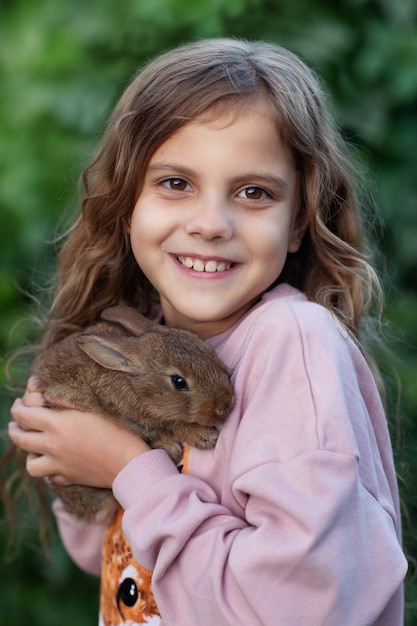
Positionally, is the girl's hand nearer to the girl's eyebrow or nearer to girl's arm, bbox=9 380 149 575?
girl's arm, bbox=9 380 149 575

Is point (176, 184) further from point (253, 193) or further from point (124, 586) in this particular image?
point (124, 586)

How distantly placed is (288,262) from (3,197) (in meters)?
2.41

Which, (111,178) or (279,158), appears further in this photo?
(111,178)

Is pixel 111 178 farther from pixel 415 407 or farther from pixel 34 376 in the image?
pixel 415 407

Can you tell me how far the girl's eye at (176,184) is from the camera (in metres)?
2.35

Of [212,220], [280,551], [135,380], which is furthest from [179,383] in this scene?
[280,551]

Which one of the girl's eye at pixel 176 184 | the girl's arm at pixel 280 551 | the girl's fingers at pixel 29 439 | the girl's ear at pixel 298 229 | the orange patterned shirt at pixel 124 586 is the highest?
the girl's eye at pixel 176 184

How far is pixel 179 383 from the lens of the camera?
246 centimetres

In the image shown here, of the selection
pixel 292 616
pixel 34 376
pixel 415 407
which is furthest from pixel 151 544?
pixel 415 407

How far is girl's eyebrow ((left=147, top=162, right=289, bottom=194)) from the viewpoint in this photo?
2.25 m

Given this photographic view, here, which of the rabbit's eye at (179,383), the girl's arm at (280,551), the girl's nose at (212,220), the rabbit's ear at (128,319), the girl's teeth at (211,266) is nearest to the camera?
the girl's arm at (280,551)

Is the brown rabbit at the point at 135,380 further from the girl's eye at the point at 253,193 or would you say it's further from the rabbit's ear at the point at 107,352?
the girl's eye at the point at 253,193

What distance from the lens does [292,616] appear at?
6.08 feet

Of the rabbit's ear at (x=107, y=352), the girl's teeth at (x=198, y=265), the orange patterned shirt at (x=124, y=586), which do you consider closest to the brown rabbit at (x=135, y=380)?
the rabbit's ear at (x=107, y=352)
